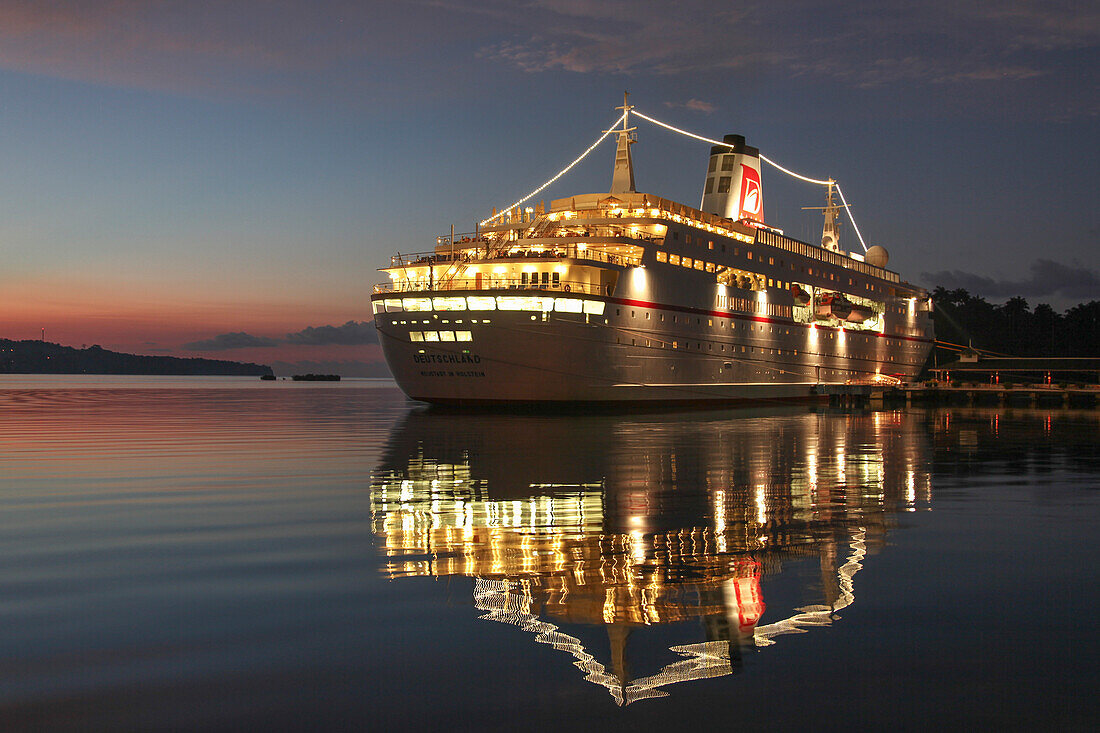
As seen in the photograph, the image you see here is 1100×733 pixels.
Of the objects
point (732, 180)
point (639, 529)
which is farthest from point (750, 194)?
point (639, 529)

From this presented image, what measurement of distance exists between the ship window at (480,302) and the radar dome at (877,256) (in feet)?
180

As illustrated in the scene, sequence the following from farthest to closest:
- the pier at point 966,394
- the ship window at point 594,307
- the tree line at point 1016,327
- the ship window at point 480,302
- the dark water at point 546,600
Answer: the tree line at point 1016,327 < the pier at point 966,394 < the ship window at point 594,307 < the ship window at point 480,302 < the dark water at point 546,600

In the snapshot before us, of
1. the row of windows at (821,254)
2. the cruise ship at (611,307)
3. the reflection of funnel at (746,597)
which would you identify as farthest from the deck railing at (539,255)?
the reflection of funnel at (746,597)

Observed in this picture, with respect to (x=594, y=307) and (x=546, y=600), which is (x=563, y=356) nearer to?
(x=594, y=307)

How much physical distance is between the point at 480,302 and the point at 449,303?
1946mm

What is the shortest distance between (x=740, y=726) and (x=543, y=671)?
1.49 m

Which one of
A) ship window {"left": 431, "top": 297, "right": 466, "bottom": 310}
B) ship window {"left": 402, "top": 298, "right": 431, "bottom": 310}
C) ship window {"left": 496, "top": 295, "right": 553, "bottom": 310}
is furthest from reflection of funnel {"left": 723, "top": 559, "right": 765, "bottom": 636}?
ship window {"left": 402, "top": 298, "right": 431, "bottom": 310}

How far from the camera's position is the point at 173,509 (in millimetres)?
13711

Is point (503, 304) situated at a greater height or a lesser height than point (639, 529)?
greater

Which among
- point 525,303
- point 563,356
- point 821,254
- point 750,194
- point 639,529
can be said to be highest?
point 750,194

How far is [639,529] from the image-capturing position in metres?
11.8

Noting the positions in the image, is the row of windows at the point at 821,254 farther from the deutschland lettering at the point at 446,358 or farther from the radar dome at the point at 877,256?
the deutschland lettering at the point at 446,358

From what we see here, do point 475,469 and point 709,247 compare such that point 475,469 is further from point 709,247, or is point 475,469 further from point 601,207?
point 709,247

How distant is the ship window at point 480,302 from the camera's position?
44.9m
